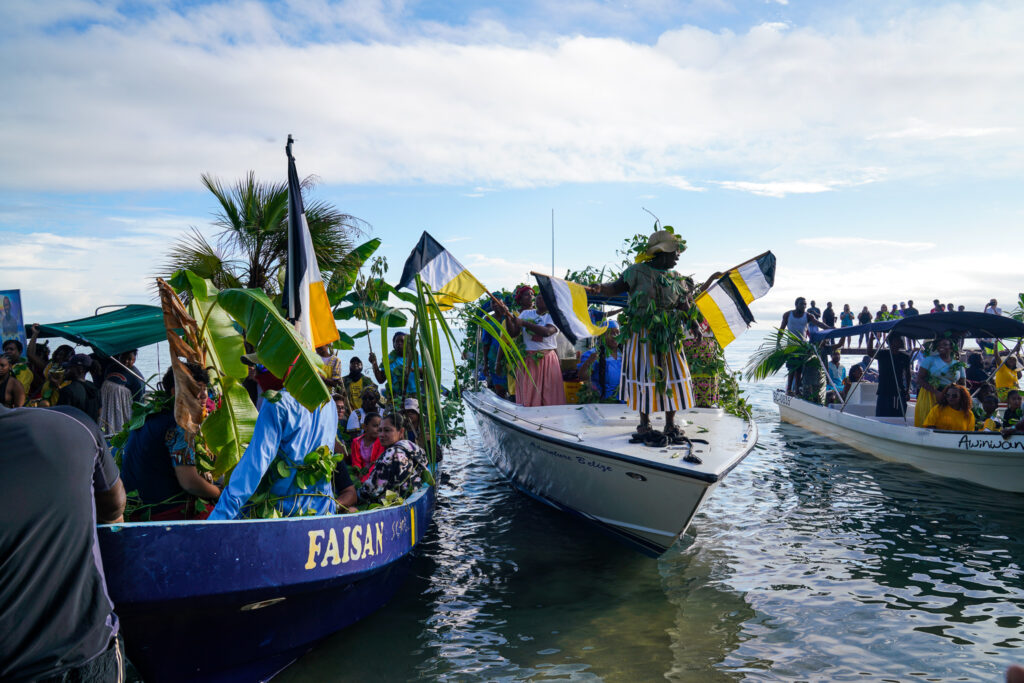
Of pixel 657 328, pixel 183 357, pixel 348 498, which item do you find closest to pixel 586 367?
pixel 657 328

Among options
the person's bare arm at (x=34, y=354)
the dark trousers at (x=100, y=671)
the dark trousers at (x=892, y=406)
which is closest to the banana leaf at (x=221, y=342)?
the dark trousers at (x=100, y=671)

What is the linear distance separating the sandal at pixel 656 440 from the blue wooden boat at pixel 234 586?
303 centimetres

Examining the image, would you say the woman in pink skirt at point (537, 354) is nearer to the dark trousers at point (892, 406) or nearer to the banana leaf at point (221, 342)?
the banana leaf at point (221, 342)

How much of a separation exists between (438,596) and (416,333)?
8.70 ft

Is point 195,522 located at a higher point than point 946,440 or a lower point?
higher

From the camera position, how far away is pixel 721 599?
6613 mm

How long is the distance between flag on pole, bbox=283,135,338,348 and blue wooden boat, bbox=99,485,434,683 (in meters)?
1.63

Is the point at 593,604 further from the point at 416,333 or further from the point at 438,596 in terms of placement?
the point at 416,333

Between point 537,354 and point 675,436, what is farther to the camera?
point 537,354

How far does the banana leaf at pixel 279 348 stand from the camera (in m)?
4.18

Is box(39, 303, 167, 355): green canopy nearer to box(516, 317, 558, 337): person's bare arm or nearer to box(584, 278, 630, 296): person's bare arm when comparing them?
box(516, 317, 558, 337): person's bare arm

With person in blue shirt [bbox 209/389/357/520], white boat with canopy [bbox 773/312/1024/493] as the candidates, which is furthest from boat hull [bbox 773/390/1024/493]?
person in blue shirt [bbox 209/389/357/520]

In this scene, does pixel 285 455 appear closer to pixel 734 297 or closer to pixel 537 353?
pixel 537 353

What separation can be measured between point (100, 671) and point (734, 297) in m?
7.41
